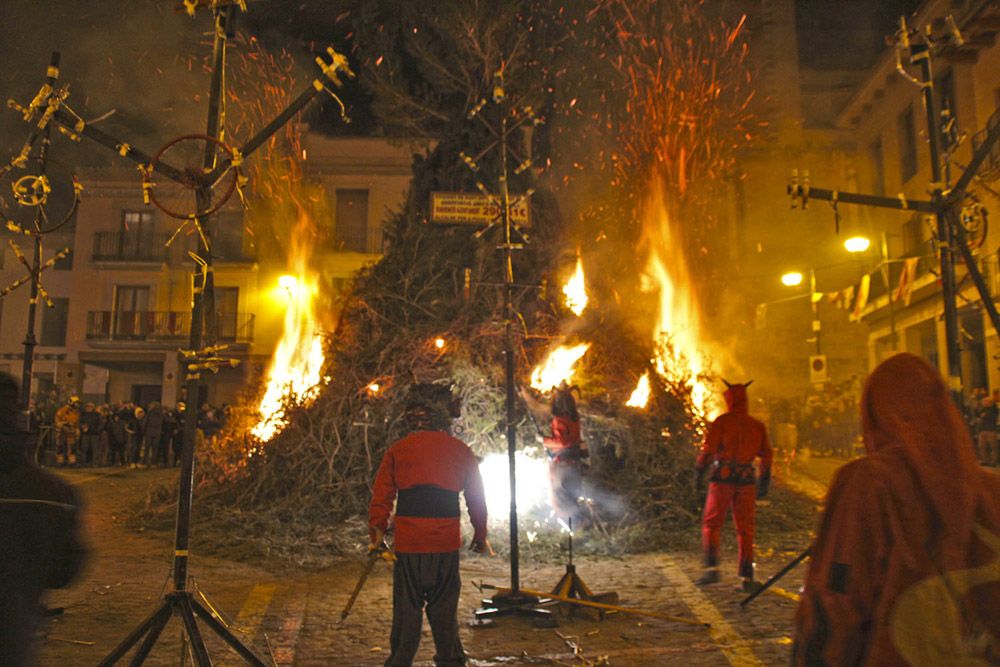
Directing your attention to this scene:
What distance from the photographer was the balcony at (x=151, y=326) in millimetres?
32625

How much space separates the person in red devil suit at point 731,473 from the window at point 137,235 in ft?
104

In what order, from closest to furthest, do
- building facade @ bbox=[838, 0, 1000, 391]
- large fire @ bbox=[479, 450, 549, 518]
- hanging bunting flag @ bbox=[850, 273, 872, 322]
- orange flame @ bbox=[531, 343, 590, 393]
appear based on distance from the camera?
large fire @ bbox=[479, 450, 549, 518], orange flame @ bbox=[531, 343, 590, 393], building facade @ bbox=[838, 0, 1000, 391], hanging bunting flag @ bbox=[850, 273, 872, 322]

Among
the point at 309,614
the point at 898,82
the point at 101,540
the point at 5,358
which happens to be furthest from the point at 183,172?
the point at 5,358

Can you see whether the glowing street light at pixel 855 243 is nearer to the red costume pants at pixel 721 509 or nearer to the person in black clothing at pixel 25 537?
the red costume pants at pixel 721 509

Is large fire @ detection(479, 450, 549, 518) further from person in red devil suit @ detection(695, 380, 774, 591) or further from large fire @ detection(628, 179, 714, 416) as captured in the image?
person in red devil suit @ detection(695, 380, 774, 591)

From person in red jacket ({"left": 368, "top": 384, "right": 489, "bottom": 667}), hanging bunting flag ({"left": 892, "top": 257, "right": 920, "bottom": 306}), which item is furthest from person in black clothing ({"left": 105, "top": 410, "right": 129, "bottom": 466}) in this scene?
hanging bunting flag ({"left": 892, "top": 257, "right": 920, "bottom": 306})

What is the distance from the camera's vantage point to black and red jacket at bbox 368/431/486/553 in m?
4.54

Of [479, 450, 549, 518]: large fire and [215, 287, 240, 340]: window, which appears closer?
[479, 450, 549, 518]: large fire

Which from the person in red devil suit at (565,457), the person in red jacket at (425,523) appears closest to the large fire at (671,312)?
the person in red devil suit at (565,457)

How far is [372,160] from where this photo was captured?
99.2ft

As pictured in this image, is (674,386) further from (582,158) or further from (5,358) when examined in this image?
(5,358)

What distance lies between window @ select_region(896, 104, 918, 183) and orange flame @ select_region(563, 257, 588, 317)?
15654 mm

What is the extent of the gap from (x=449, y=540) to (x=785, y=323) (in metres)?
28.5

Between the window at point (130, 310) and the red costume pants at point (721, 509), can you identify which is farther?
the window at point (130, 310)
